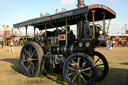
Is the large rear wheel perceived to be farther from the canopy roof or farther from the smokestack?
the smokestack

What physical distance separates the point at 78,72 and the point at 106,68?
1642mm

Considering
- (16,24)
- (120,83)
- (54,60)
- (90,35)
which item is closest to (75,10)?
(90,35)

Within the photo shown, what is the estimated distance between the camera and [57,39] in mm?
6098

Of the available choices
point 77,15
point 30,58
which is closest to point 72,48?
point 77,15

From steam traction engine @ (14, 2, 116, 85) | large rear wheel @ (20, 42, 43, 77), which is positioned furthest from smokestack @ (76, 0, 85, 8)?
large rear wheel @ (20, 42, 43, 77)

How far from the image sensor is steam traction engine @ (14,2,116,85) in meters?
4.76

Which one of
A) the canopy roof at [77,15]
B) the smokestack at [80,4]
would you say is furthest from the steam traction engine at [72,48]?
the smokestack at [80,4]

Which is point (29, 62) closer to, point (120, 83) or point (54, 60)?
point (54, 60)

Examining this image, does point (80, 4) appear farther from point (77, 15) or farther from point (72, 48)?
point (72, 48)

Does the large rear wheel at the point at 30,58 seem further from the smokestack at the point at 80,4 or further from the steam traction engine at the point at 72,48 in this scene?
the smokestack at the point at 80,4

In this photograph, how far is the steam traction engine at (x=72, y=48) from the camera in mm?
4762

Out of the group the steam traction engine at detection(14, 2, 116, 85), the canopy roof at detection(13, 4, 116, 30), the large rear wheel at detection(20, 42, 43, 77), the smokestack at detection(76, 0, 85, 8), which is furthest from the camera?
the smokestack at detection(76, 0, 85, 8)

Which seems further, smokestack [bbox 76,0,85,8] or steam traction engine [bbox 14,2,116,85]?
smokestack [bbox 76,0,85,8]

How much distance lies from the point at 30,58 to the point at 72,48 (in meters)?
2.05
